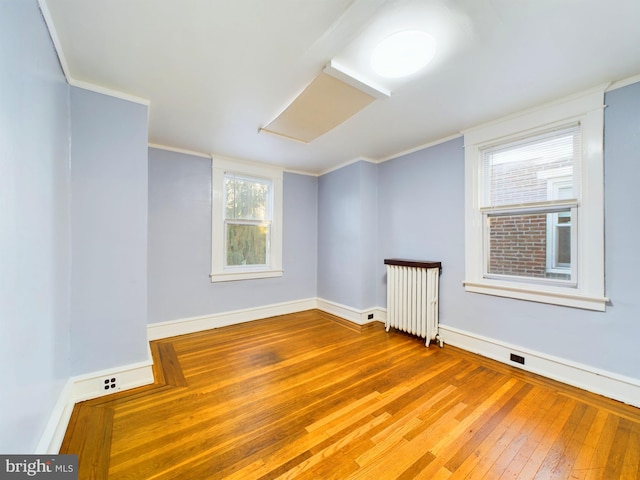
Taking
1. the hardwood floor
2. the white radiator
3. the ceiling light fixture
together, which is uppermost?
the ceiling light fixture

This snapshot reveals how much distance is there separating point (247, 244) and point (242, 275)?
494 mm

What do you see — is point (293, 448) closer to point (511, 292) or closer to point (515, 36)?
A: point (511, 292)

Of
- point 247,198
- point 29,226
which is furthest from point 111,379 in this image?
point 247,198

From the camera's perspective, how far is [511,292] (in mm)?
2490

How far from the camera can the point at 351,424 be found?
66.2 inches

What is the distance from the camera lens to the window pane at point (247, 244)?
3811 millimetres

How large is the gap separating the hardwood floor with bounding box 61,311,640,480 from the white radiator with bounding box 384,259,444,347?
44cm

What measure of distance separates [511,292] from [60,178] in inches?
150

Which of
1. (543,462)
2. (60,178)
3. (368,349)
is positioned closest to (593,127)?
(543,462)

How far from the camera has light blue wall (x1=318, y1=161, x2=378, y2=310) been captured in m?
3.75

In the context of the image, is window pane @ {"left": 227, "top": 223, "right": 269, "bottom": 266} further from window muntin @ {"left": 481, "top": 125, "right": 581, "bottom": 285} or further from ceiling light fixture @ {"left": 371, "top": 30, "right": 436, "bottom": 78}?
window muntin @ {"left": 481, "top": 125, "right": 581, "bottom": 285}

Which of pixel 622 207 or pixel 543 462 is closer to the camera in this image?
pixel 543 462

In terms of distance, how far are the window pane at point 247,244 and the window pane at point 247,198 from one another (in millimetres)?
171

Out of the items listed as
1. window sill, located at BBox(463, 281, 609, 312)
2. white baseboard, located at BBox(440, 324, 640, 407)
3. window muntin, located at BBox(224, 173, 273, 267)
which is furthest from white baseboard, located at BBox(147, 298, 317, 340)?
window sill, located at BBox(463, 281, 609, 312)
